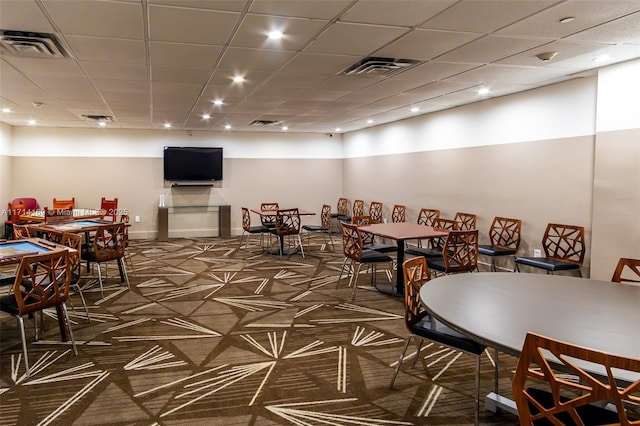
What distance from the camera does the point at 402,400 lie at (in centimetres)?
285

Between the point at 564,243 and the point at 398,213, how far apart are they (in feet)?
11.3

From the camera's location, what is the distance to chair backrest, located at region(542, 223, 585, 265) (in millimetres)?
4941

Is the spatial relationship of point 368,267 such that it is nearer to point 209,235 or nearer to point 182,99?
point 182,99

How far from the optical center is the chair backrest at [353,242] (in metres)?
5.13

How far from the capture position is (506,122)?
6.08m

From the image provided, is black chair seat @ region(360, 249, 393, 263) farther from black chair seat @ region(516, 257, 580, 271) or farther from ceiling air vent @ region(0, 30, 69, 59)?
ceiling air vent @ region(0, 30, 69, 59)

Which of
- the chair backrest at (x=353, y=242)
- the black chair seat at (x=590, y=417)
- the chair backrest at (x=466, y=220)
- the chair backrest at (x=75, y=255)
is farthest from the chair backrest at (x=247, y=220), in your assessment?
the black chair seat at (x=590, y=417)

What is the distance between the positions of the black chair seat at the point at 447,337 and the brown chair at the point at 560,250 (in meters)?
2.72

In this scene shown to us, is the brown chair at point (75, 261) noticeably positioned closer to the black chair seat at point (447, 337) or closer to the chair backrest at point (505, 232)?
the black chair seat at point (447, 337)

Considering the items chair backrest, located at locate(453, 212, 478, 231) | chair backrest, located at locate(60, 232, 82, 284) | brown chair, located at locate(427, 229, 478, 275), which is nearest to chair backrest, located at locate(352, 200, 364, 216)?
chair backrest, located at locate(453, 212, 478, 231)

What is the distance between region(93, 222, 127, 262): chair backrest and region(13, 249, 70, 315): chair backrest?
1.44 metres

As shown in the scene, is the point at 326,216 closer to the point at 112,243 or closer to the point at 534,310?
the point at 112,243

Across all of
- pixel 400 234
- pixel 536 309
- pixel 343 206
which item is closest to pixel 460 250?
pixel 400 234

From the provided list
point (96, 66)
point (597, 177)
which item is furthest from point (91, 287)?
point (597, 177)
